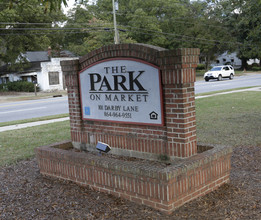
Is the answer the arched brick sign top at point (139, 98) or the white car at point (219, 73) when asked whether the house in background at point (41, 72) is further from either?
the arched brick sign top at point (139, 98)

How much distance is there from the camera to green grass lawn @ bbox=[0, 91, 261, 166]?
25.7 feet

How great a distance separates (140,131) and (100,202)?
1289mm

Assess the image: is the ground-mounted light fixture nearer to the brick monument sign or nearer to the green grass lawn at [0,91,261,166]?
the brick monument sign

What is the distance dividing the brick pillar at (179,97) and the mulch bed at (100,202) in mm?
798

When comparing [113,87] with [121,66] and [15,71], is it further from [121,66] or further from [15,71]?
[15,71]

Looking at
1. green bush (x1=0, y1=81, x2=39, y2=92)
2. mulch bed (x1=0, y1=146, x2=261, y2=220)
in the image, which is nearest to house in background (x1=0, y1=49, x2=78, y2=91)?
green bush (x1=0, y1=81, x2=39, y2=92)

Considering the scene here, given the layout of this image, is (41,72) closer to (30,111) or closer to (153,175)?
(30,111)

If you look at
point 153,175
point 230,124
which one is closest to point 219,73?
point 230,124

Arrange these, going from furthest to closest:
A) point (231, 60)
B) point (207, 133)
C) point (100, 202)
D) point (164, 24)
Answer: point (231, 60) < point (164, 24) < point (207, 133) < point (100, 202)

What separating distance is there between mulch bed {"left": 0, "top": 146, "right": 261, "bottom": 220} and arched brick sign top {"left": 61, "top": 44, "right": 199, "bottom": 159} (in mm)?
823

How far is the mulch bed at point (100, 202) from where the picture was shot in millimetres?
4176

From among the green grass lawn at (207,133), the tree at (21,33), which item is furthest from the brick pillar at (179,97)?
the tree at (21,33)

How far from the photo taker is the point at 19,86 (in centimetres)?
3700

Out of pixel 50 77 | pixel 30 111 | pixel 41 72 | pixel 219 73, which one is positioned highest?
pixel 41 72
